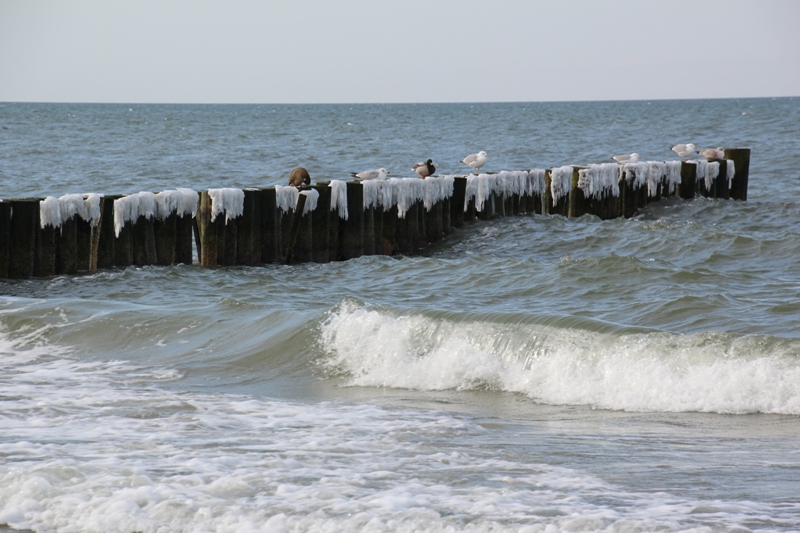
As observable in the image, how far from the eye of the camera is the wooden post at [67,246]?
37.1 feet

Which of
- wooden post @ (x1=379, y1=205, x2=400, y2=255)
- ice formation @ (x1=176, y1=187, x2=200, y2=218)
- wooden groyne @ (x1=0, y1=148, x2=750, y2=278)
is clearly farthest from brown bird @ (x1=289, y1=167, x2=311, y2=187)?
ice formation @ (x1=176, y1=187, x2=200, y2=218)

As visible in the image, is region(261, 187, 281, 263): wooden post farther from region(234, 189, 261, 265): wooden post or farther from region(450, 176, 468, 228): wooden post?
region(450, 176, 468, 228): wooden post

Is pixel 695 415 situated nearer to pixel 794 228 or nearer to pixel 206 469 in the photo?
pixel 206 469

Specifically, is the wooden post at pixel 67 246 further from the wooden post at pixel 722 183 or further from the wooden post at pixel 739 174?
the wooden post at pixel 739 174

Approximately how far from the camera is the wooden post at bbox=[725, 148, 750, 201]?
20422mm

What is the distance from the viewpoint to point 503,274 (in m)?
11.6

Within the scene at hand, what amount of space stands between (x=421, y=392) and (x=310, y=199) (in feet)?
20.7

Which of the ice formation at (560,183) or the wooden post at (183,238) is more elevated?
the ice formation at (560,183)

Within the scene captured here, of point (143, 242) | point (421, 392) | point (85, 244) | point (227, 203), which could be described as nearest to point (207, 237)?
point (227, 203)

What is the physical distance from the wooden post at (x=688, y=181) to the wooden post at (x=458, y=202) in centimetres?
612

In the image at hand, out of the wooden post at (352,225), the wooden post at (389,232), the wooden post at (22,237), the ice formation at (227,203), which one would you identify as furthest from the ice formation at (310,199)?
the wooden post at (22,237)

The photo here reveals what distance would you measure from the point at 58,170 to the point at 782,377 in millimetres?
27132

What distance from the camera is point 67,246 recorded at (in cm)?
1136

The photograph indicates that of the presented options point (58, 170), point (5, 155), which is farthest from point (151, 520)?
point (5, 155)
